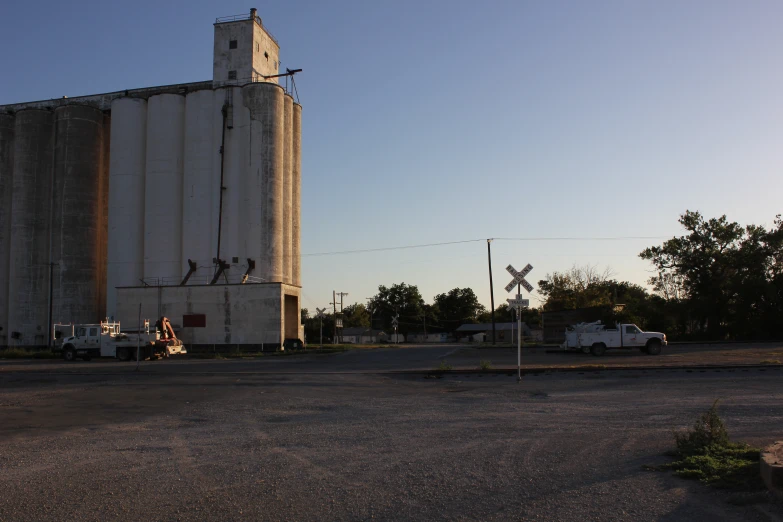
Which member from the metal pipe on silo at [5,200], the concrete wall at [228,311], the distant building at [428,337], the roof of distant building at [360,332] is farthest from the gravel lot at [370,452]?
A: the roof of distant building at [360,332]

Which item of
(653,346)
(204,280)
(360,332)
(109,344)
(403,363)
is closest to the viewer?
(403,363)

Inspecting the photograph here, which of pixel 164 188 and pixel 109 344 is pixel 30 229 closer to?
pixel 164 188

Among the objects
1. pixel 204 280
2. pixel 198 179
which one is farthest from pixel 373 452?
pixel 198 179

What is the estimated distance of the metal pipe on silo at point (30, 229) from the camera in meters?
51.8

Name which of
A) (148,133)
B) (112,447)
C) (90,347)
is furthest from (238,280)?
(112,447)

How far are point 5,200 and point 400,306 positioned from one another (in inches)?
3878

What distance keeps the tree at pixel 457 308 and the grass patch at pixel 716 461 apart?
133351 mm

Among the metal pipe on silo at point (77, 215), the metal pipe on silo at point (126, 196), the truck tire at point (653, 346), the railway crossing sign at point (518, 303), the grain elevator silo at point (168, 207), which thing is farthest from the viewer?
the metal pipe on silo at point (77, 215)

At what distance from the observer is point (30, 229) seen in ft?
175

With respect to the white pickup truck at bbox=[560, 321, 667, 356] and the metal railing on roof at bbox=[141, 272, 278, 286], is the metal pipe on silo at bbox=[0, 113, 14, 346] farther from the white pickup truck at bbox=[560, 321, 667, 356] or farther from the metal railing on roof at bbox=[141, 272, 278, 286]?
the white pickup truck at bbox=[560, 321, 667, 356]

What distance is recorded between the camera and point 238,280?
4659 centimetres

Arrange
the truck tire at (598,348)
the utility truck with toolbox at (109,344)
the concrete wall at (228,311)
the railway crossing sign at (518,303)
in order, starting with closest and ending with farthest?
the railway crossing sign at (518,303)
the truck tire at (598,348)
the utility truck with toolbox at (109,344)
the concrete wall at (228,311)

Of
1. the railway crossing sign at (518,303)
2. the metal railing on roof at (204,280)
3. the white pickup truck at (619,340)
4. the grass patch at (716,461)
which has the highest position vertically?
the metal railing on roof at (204,280)

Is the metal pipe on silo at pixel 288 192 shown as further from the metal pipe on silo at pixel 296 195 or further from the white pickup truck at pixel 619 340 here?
the white pickup truck at pixel 619 340
